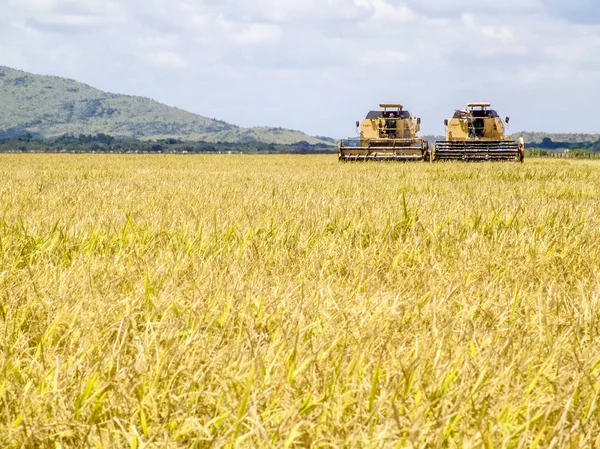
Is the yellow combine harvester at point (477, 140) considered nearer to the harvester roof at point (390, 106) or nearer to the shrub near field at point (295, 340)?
the harvester roof at point (390, 106)

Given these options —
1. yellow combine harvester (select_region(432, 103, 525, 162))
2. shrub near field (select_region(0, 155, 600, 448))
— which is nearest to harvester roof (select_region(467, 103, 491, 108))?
yellow combine harvester (select_region(432, 103, 525, 162))

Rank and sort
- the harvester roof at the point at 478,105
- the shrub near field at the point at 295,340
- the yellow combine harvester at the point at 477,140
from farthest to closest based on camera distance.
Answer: the harvester roof at the point at 478,105
the yellow combine harvester at the point at 477,140
the shrub near field at the point at 295,340

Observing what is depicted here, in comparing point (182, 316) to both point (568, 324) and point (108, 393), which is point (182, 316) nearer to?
point (108, 393)

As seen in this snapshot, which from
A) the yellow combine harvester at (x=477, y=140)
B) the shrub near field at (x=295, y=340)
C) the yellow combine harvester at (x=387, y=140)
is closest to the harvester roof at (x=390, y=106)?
A: the yellow combine harvester at (x=387, y=140)

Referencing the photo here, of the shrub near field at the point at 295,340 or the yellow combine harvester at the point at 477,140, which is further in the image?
the yellow combine harvester at the point at 477,140

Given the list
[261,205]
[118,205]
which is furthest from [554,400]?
[118,205]

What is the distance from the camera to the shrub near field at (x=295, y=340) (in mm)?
1703

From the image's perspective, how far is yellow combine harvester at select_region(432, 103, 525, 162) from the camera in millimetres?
24719

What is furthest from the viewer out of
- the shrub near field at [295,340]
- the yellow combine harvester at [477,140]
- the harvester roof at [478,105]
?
the harvester roof at [478,105]

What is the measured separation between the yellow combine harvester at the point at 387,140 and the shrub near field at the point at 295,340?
20.5 metres

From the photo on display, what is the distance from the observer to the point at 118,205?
22.5ft

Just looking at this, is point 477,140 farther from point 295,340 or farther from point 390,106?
point 295,340

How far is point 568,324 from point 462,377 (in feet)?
2.89

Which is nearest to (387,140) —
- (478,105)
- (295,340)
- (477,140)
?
(477,140)
